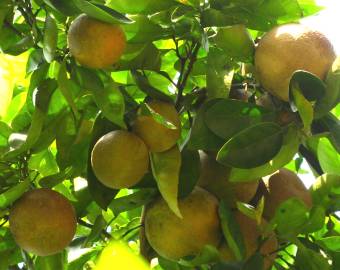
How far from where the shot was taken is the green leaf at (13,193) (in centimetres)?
122

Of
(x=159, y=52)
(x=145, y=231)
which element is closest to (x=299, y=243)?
(x=145, y=231)

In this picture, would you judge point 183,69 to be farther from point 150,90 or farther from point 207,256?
point 207,256

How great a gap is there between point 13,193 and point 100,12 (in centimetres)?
34

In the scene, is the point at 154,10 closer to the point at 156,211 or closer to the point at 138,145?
the point at 138,145

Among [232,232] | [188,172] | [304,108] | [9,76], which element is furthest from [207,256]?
[9,76]

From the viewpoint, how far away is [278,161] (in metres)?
1.25

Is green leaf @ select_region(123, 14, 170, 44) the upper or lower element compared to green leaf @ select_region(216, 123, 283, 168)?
upper

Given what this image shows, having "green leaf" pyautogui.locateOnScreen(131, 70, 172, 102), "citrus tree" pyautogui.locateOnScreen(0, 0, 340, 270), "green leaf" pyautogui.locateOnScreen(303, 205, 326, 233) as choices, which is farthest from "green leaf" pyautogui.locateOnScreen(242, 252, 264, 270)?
"green leaf" pyautogui.locateOnScreen(131, 70, 172, 102)

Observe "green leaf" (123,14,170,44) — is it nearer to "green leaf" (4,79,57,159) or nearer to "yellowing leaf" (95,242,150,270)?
"green leaf" (4,79,57,159)

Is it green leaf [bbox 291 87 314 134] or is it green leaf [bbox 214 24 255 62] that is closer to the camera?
green leaf [bbox 291 87 314 134]

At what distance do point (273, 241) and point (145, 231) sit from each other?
23 cm

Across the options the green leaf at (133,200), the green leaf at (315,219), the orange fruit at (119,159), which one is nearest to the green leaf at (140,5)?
the orange fruit at (119,159)

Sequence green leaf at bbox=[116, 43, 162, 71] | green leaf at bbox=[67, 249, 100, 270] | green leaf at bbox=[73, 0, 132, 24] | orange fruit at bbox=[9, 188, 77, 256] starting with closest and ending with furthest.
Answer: green leaf at bbox=[73, 0, 132, 24] → orange fruit at bbox=[9, 188, 77, 256] → green leaf at bbox=[116, 43, 162, 71] → green leaf at bbox=[67, 249, 100, 270]

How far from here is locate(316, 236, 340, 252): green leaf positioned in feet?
4.18
